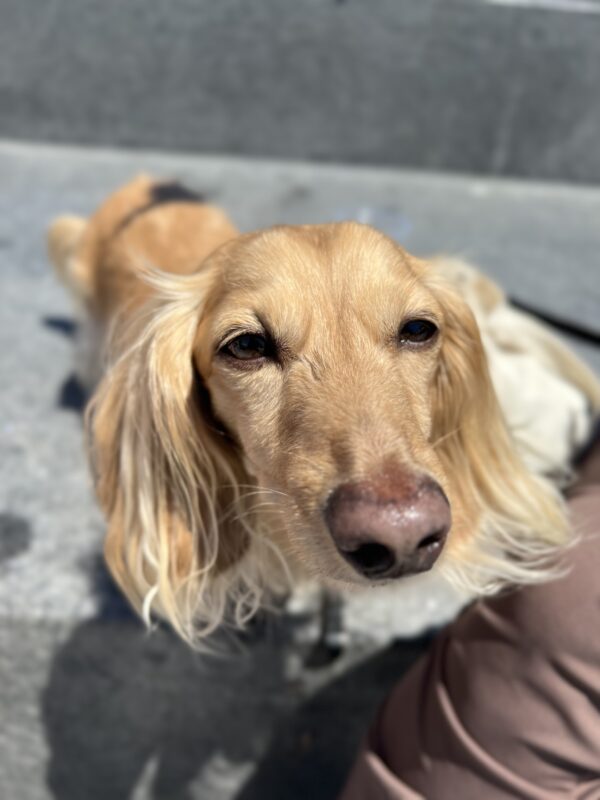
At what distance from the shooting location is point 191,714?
2066 mm

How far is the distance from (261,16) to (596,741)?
391 cm

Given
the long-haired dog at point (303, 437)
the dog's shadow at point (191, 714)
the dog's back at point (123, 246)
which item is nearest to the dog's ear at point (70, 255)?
the dog's back at point (123, 246)

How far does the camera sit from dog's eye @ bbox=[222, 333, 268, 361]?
142cm

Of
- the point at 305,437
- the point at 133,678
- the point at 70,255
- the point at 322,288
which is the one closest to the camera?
the point at 305,437

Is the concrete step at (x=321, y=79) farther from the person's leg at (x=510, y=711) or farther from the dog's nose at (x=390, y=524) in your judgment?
the dog's nose at (x=390, y=524)

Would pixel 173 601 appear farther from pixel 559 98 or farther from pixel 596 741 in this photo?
pixel 559 98

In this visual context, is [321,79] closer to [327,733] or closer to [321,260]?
[321,260]

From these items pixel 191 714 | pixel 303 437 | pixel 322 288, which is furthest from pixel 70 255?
pixel 303 437

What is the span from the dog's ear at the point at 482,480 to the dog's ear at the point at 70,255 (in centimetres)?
179

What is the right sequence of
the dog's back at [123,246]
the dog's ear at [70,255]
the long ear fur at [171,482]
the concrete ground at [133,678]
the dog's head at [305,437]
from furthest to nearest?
the dog's ear at [70,255] < the dog's back at [123,246] < the concrete ground at [133,678] < the long ear fur at [171,482] < the dog's head at [305,437]

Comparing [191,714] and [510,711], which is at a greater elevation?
[510,711]

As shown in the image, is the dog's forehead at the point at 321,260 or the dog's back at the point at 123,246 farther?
the dog's back at the point at 123,246

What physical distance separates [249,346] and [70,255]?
1975mm

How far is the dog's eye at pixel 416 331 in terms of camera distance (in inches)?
56.7
